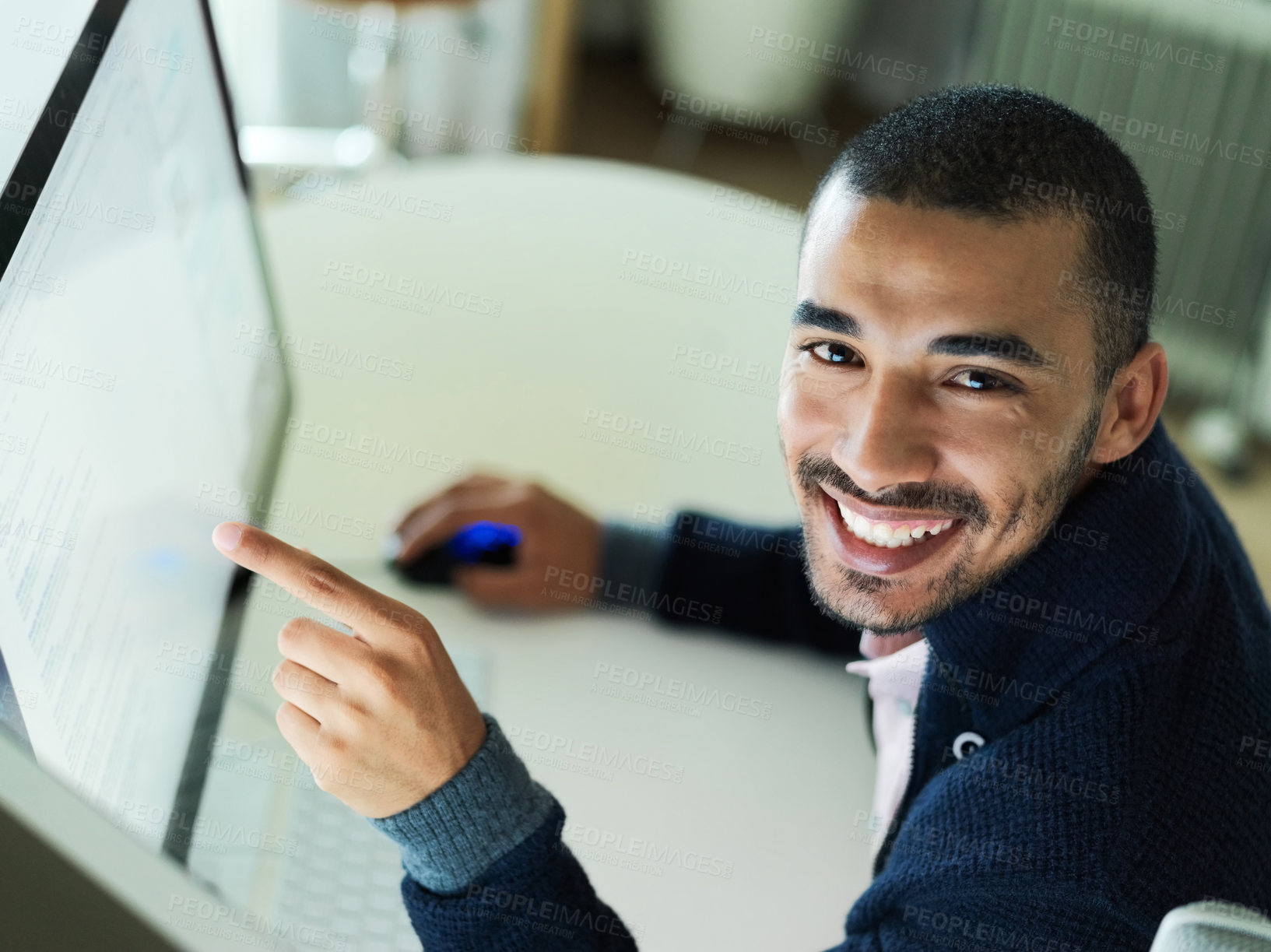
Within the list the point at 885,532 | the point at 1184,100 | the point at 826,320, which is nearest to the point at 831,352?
the point at 826,320

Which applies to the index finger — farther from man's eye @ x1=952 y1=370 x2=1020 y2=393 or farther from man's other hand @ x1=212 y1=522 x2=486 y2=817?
man's eye @ x1=952 y1=370 x2=1020 y2=393

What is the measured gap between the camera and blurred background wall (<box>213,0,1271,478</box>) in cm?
223

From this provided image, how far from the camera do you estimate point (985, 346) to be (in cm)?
79

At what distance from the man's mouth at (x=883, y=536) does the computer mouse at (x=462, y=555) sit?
0.38 meters

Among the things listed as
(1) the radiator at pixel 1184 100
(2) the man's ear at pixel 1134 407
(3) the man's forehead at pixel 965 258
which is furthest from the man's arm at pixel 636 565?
(1) the radiator at pixel 1184 100

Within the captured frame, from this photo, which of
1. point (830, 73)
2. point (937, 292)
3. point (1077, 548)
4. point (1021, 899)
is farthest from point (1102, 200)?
point (830, 73)

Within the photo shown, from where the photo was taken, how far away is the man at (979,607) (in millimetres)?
787

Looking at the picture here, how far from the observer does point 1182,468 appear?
1.02m

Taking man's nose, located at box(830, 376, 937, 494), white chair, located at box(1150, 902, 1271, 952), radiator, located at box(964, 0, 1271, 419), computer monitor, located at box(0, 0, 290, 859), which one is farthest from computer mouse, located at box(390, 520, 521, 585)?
radiator, located at box(964, 0, 1271, 419)

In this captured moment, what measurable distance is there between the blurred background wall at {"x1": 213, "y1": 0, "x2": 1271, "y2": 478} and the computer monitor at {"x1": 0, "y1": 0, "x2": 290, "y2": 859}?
5.06ft

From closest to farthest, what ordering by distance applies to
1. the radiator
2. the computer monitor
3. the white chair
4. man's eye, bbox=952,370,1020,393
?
1. the white chair
2. the computer monitor
3. man's eye, bbox=952,370,1020,393
4. the radiator

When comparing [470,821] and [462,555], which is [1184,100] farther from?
[470,821]

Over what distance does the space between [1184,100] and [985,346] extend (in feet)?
5.65

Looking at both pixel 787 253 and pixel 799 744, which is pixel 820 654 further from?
pixel 787 253
